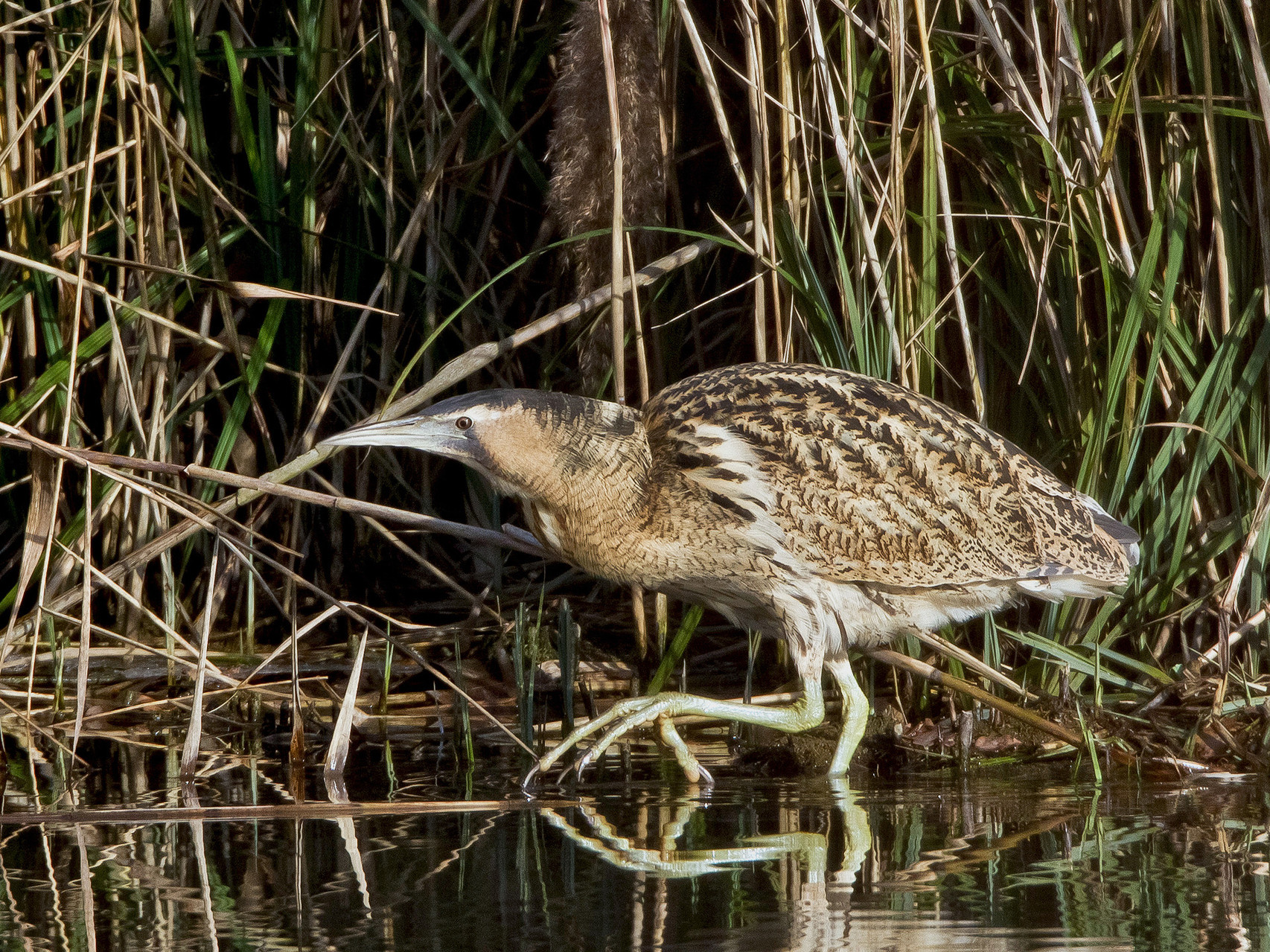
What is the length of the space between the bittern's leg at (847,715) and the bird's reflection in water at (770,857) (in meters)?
0.35

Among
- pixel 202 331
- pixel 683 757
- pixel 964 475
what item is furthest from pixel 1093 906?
pixel 202 331

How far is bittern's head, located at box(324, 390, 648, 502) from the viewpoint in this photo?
10.3ft

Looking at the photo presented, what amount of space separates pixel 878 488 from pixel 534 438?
2.46 ft

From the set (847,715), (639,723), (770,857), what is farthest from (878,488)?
(770,857)

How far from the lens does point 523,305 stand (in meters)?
4.34

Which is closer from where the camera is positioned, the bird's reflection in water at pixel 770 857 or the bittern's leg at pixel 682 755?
the bird's reflection in water at pixel 770 857

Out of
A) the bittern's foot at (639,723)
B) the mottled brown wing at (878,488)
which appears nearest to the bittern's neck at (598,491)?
the mottled brown wing at (878,488)

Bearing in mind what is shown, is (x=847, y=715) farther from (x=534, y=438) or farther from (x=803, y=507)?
(x=534, y=438)

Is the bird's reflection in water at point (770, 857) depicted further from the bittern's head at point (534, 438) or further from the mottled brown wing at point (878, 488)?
the bittern's head at point (534, 438)

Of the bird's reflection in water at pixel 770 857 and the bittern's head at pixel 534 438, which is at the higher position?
the bittern's head at pixel 534 438

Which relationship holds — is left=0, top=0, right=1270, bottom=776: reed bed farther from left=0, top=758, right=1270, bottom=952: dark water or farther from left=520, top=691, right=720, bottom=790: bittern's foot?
left=0, top=758, right=1270, bottom=952: dark water

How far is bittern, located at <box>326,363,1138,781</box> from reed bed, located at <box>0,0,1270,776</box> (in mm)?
157

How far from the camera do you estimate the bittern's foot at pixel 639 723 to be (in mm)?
2861

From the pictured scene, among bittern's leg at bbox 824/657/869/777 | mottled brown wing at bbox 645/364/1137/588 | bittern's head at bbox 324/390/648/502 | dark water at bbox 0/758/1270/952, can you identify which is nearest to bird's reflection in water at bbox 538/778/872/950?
dark water at bbox 0/758/1270/952
